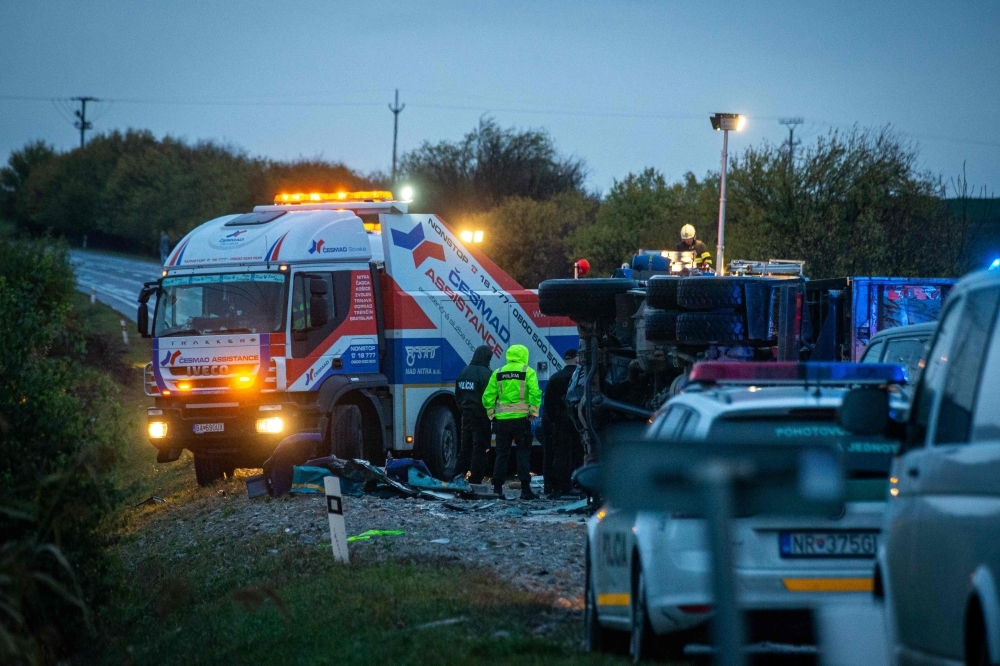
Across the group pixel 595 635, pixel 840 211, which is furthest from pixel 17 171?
pixel 595 635

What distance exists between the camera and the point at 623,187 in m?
52.7

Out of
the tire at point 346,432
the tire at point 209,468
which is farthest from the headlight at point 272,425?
the tire at point 209,468

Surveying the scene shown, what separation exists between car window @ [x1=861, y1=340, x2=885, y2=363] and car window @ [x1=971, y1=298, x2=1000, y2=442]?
25.5ft

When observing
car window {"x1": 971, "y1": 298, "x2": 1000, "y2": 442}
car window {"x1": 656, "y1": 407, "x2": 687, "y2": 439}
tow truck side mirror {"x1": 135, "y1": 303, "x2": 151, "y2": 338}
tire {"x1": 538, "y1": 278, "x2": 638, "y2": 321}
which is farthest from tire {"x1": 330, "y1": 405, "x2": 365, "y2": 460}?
car window {"x1": 971, "y1": 298, "x2": 1000, "y2": 442}

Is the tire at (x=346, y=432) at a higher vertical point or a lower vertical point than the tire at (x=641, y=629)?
lower

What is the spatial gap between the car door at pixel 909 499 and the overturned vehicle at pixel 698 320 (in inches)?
225

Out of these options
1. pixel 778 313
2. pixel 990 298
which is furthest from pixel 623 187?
pixel 990 298

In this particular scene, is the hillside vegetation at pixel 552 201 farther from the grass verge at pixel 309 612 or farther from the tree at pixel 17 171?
the grass verge at pixel 309 612

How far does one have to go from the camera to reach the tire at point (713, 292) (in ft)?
41.7

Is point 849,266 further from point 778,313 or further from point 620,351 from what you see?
point 778,313

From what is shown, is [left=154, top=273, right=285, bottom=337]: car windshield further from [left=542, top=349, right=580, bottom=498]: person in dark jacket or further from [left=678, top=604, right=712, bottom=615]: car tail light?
[left=678, top=604, right=712, bottom=615]: car tail light

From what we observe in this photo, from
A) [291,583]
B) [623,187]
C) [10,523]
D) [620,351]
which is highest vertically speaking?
[623,187]

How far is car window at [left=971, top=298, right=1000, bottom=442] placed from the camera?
4.37 meters

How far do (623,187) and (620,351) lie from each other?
122ft
